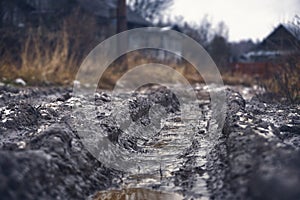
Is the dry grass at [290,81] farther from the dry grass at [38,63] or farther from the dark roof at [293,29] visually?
the dry grass at [38,63]

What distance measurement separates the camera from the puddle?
125 inches

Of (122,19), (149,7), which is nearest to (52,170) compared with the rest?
(122,19)

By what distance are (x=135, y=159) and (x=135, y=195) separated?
115cm

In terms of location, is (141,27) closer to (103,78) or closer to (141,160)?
(103,78)

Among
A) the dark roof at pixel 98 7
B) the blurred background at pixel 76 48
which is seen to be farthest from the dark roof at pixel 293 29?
the dark roof at pixel 98 7

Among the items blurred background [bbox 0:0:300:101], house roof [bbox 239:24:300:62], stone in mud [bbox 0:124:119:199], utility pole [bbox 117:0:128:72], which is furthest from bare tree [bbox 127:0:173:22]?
stone in mud [bbox 0:124:119:199]

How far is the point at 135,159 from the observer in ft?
14.4

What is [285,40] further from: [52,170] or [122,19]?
[122,19]

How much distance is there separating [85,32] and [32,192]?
1830cm

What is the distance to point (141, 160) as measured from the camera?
434 cm

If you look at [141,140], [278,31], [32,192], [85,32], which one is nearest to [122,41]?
[85,32]

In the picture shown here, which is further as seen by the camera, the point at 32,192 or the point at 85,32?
the point at 85,32

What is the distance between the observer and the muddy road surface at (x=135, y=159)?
2.54 m

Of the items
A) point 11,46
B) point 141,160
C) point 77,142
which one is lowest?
point 141,160
